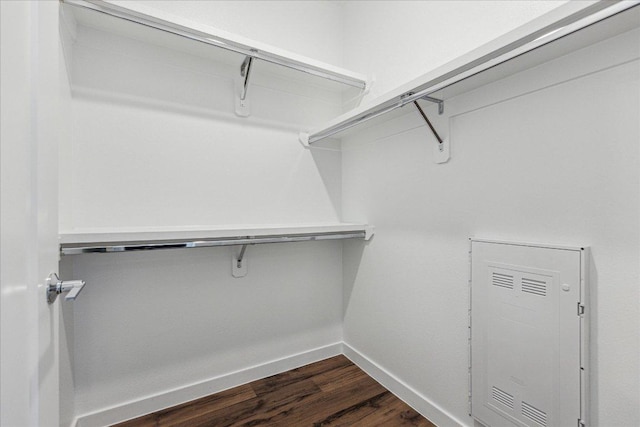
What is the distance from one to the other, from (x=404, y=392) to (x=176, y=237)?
136 centimetres

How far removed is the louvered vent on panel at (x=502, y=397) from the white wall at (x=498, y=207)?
0.13 metres

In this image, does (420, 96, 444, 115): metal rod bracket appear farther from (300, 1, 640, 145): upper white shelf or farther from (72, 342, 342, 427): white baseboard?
(72, 342, 342, 427): white baseboard

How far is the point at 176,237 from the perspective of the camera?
3.91ft

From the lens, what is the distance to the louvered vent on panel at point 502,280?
1.04m

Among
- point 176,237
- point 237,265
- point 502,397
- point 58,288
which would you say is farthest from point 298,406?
point 58,288

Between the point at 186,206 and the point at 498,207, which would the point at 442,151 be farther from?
the point at 186,206

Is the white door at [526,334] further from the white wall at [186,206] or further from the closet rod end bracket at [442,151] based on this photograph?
the white wall at [186,206]

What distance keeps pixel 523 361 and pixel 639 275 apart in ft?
1.44

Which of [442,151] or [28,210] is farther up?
[442,151]

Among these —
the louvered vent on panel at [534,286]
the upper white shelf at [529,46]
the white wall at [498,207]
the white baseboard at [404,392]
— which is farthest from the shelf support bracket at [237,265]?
the louvered vent on panel at [534,286]

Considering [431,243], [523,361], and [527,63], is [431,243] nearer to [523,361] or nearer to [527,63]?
[523,361]

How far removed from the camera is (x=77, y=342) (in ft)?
4.16

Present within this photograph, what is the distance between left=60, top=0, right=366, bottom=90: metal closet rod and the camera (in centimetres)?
107

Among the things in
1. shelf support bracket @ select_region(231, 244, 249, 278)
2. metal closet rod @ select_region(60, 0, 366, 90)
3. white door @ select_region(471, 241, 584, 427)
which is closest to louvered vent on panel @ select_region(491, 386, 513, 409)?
white door @ select_region(471, 241, 584, 427)
